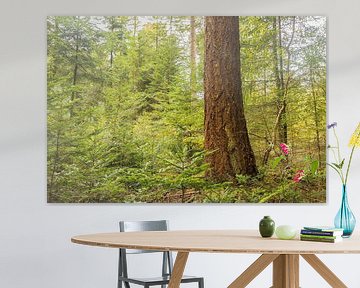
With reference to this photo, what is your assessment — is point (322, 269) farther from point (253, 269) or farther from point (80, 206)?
point (80, 206)

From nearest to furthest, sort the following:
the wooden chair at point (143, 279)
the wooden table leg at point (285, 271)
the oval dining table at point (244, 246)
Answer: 1. the oval dining table at point (244, 246)
2. the wooden table leg at point (285, 271)
3. the wooden chair at point (143, 279)

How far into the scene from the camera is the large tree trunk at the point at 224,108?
6523 mm

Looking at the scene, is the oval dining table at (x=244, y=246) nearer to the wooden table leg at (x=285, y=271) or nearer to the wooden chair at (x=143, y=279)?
the wooden table leg at (x=285, y=271)

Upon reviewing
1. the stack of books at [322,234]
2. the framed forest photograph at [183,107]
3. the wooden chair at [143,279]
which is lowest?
the wooden chair at [143,279]

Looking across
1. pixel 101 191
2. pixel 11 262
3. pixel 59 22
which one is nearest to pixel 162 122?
pixel 101 191

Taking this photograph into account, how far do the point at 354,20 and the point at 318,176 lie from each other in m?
1.24

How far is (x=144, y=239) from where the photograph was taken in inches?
174

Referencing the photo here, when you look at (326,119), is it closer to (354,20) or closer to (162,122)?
(354,20)

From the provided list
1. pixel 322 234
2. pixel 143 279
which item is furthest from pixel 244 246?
pixel 143 279

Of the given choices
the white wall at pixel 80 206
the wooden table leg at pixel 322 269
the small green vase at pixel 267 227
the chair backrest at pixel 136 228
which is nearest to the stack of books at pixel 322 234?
the small green vase at pixel 267 227

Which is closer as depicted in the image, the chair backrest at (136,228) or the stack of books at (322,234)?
the stack of books at (322,234)

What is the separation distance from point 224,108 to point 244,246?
2663 mm

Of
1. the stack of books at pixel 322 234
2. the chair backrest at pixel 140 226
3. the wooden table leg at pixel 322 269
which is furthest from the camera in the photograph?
the chair backrest at pixel 140 226

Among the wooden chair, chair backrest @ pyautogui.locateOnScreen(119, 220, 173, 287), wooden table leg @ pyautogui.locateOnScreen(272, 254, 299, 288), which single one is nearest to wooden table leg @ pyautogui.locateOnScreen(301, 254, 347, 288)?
wooden table leg @ pyautogui.locateOnScreen(272, 254, 299, 288)
